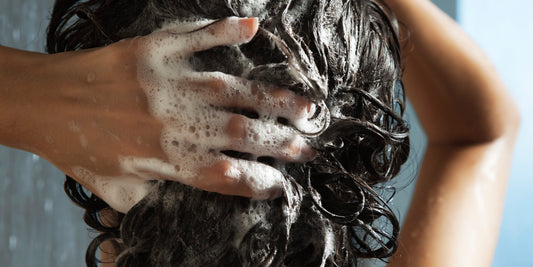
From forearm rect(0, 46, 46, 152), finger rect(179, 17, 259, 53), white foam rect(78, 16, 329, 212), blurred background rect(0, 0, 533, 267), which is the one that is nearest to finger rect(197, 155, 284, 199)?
white foam rect(78, 16, 329, 212)

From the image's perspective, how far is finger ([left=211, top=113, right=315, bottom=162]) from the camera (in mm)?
824

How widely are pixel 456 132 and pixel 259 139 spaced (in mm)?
632

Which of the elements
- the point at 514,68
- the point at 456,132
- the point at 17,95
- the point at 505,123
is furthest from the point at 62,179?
the point at 514,68

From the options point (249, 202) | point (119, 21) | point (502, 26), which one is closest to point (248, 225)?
point (249, 202)

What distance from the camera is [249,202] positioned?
88 centimetres

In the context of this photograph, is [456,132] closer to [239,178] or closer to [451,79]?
[451,79]

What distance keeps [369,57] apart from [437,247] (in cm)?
46

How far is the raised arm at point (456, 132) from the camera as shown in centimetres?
120

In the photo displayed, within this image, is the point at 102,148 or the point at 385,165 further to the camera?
the point at 385,165

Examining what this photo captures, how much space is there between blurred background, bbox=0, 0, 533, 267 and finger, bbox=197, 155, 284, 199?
107 centimetres

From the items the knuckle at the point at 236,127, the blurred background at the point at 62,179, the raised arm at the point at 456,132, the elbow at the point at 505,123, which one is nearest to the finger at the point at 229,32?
the knuckle at the point at 236,127

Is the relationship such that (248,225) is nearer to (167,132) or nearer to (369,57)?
(167,132)

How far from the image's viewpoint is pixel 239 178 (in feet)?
2.72

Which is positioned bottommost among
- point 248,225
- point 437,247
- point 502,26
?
point 437,247
